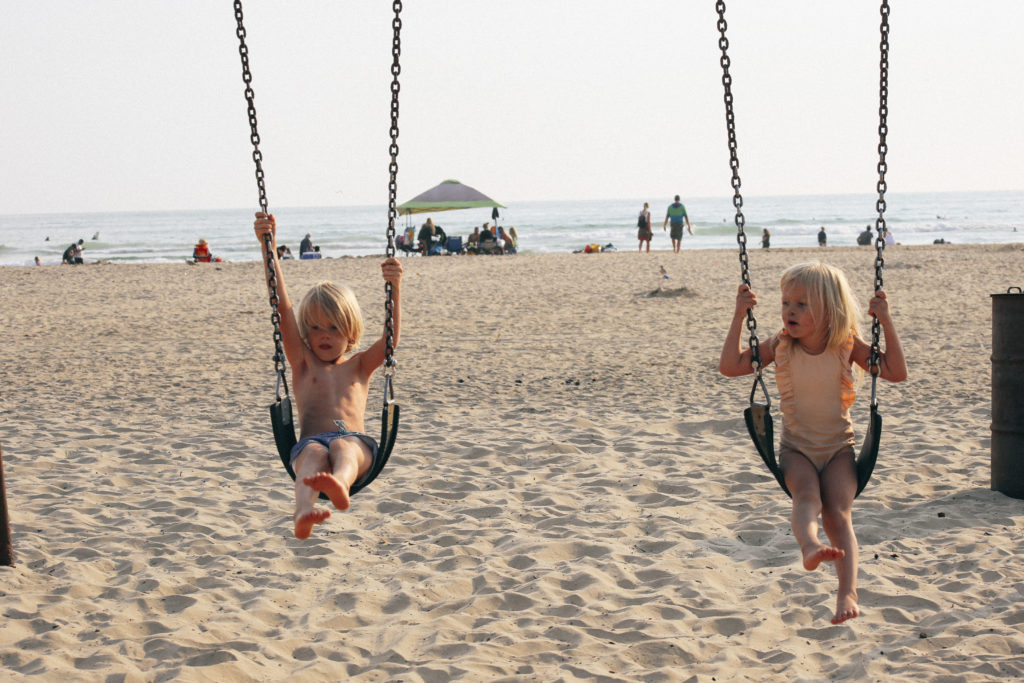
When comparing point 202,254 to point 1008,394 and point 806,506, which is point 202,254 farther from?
point 806,506

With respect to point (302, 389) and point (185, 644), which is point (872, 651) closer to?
point (302, 389)

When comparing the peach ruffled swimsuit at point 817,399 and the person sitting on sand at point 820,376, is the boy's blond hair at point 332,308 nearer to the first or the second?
the person sitting on sand at point 820,376

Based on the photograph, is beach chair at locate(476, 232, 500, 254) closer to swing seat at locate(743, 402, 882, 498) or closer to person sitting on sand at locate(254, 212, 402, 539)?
person sitting on sand at locate(254, 212, 402, 539)

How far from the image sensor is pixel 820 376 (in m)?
3.56

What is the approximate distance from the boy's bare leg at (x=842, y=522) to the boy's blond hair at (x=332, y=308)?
1.94 meters

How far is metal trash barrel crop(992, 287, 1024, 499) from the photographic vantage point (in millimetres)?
5488

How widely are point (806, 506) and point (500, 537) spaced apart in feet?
7.24

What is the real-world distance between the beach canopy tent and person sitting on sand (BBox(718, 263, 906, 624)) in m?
22.0

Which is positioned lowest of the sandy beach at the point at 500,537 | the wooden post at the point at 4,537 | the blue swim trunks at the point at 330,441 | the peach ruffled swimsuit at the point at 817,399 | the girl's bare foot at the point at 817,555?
the sandy beach at the point at 500,537

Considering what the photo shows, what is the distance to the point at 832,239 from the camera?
1978 inches

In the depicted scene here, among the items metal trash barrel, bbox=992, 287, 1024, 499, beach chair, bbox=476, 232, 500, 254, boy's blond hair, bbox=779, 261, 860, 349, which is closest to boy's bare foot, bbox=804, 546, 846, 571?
boy's blond hair, bbox=779, 261, 860, 349

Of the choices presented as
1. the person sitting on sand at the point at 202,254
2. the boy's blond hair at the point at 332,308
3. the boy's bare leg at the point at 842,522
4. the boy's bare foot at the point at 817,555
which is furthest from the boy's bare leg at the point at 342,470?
the person sitting on sand at the point at 202,254

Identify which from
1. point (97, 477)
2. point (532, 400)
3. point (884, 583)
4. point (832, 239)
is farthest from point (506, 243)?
point (832, 239)

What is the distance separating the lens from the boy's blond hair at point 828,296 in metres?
3.44
